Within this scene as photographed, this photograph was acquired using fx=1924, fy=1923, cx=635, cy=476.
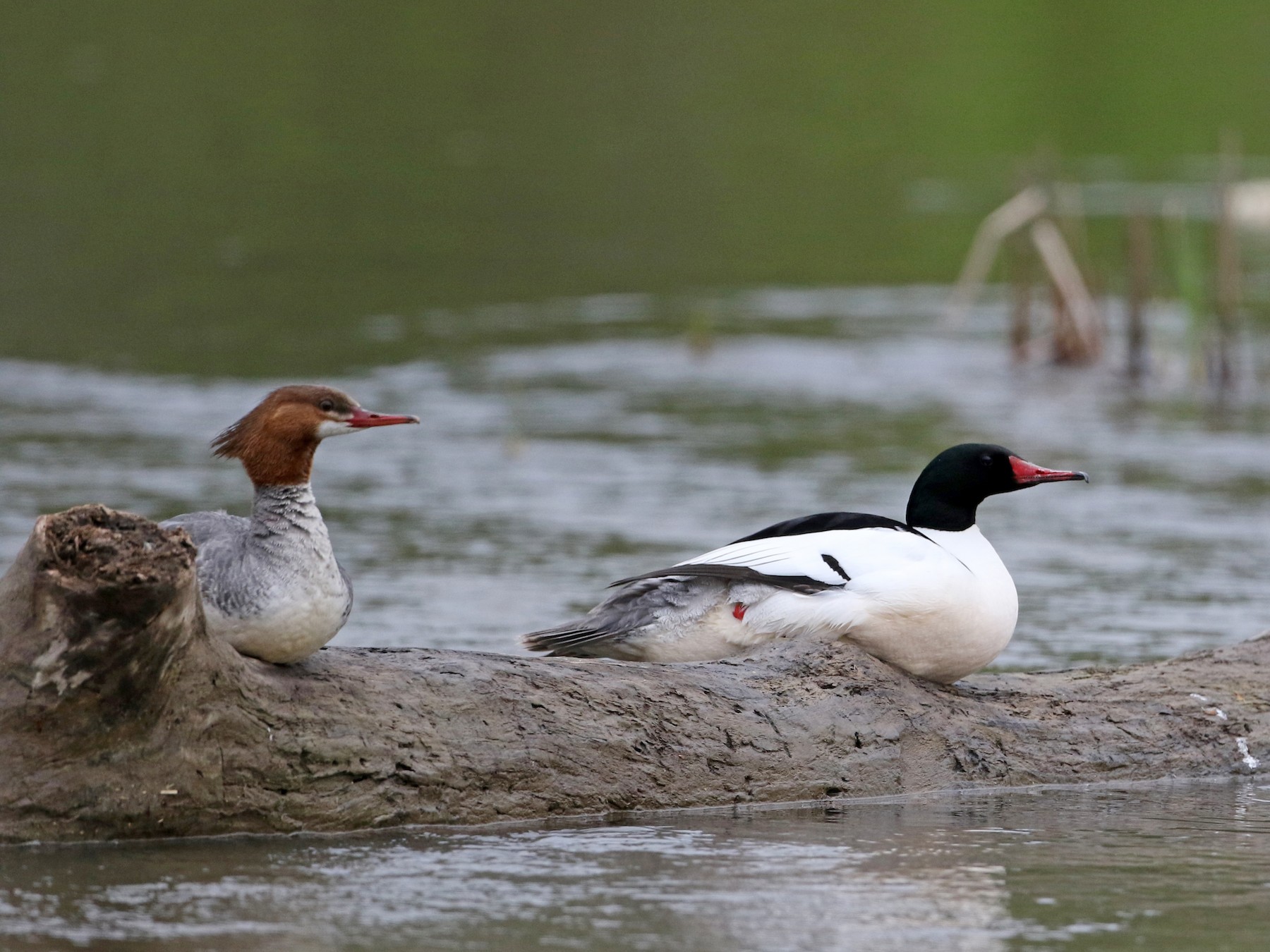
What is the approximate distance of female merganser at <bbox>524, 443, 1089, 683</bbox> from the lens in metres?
6.43

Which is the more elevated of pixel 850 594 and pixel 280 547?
pixel 280 547

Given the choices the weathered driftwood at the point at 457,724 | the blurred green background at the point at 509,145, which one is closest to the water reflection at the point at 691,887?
the weathered driftwood at the point at 457,724

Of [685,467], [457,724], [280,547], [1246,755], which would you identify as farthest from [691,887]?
[685,467]

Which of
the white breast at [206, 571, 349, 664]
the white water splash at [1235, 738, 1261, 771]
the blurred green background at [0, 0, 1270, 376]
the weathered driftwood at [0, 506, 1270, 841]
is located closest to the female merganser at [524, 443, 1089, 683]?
the weathered driftwood at [0, 506, 1270, 841]

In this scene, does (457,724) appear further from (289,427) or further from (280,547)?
(289,427)

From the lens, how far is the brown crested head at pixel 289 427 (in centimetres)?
552

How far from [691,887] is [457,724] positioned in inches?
36.0

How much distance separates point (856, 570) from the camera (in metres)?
6.45

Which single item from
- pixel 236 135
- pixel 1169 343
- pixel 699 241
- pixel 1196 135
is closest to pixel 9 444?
pixel 1169 343

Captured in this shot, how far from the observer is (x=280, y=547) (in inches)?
215

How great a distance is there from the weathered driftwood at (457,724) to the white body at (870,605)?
0.37 feet

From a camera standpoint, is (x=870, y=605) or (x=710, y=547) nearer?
(x=870, y=605)

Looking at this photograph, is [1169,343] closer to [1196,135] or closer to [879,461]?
[879,461]

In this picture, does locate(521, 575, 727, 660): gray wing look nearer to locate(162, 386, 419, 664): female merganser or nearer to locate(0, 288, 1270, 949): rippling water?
locate(0, 288, 1270, 949): rippling water
